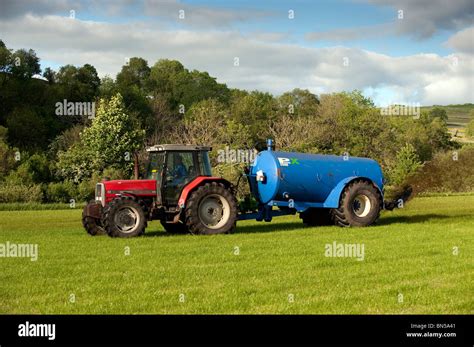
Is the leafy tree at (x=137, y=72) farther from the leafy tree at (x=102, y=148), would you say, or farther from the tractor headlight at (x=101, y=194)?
the tractor headlight at (x=101, y=194)

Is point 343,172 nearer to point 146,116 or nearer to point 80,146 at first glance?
point 80,146

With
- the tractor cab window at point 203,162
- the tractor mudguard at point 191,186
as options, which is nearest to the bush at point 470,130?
the tractor cab window at point 203,162

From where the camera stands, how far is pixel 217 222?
18.9 metres

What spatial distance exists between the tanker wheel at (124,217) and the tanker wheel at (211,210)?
1.26 m

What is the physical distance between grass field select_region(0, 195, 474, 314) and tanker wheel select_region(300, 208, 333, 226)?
2.25 metres

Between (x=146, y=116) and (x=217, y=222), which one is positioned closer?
(x=217, y=222)

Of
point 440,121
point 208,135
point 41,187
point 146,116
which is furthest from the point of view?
point 440,121

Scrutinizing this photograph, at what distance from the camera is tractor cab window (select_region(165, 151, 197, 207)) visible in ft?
60.5

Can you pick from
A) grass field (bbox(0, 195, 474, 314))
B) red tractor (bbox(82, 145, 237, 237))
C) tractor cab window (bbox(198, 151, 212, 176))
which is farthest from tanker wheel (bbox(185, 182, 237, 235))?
tractor cab window (bbox(198, 151, 212, 176))

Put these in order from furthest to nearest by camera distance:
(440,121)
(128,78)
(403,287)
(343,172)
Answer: (440,121) → (128,78) → (343,172) → (403,287)

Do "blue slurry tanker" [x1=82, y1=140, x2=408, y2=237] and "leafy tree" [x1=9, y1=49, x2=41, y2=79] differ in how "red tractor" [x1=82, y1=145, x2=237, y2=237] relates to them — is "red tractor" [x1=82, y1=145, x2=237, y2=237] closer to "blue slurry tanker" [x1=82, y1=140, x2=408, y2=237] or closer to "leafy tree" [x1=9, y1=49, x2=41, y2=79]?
"blue slurry tanker" [x1=82, y1=140, x2=408, y2=237]
